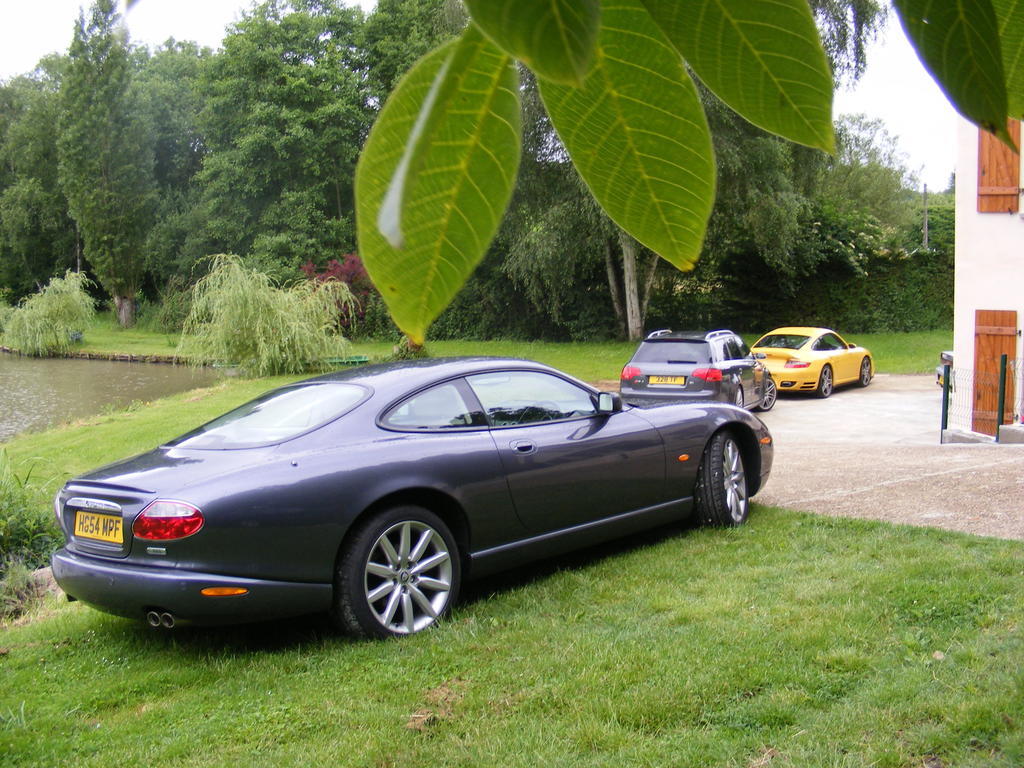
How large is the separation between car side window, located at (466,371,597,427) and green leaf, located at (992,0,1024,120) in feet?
16.0

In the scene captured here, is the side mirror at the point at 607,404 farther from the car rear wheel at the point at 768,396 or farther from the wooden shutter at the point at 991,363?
the car rear wheel at the point at 768,396

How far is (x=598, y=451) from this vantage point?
5715mm

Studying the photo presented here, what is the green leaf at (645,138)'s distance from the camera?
50 centimetres

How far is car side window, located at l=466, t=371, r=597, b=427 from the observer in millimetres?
5484

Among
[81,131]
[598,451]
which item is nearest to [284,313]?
[598,451]

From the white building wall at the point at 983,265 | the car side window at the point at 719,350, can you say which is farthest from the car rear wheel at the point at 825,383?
the car side window at the point at 719,350

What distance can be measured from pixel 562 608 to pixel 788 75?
4694 millimetres

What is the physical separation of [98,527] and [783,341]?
13.7 m

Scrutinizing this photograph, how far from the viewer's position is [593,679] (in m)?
3.93

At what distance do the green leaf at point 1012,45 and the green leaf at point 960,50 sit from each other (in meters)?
0.03

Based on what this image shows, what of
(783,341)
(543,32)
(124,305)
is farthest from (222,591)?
(783,341)

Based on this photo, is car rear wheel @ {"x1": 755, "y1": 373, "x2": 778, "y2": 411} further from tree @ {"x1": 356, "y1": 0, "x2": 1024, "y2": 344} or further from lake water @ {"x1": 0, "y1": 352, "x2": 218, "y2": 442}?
tree @ {"x1": 356, "y1": 0, "x2": 1024, "y2": 344}

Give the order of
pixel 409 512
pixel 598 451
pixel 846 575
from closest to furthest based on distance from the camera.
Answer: pixel 409 512 < pixel 846 575 < pixel 598 451

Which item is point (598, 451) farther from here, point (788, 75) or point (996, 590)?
point (788, 75)
